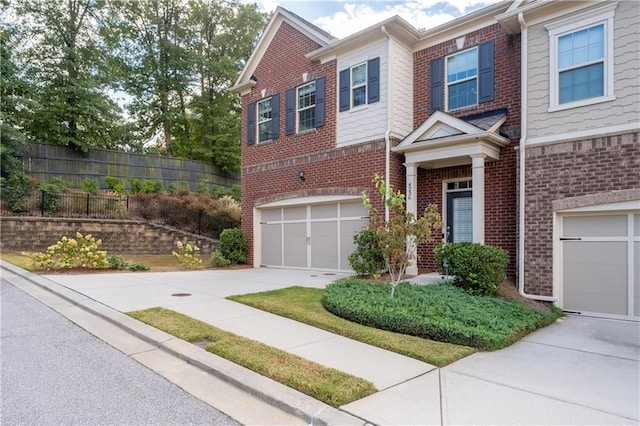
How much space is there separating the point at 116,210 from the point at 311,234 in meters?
10.7

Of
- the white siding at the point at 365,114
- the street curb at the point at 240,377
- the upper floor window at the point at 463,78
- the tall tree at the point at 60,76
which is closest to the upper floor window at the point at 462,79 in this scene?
the upper floor window at the point at 463,78

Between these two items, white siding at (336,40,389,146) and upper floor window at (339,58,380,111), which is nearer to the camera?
white siding at (336,40,389,146)

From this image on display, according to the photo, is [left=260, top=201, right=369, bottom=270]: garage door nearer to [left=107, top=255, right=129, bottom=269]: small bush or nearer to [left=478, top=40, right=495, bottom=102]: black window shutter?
[left=478, top=40, right=495, bottom=102]: black window shutter

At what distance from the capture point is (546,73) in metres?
7.93

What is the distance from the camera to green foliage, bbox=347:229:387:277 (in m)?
9.91

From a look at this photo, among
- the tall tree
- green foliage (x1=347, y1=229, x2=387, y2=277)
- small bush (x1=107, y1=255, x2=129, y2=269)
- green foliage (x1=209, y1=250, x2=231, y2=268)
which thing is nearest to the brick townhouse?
green foliage (x1=209, y1=250, x2=231, y2=268)

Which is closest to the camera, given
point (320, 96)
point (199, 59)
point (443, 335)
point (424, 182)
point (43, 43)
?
point (443, 335)

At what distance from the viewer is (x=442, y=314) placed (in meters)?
5.73

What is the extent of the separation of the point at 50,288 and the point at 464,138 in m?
9.50

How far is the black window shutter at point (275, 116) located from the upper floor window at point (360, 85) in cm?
277

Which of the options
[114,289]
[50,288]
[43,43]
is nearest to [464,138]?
[114,289]

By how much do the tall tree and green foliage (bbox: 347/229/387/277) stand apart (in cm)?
1718

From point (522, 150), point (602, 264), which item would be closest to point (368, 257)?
point (522, 150)

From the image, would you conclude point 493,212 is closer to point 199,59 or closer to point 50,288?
point 50,288
